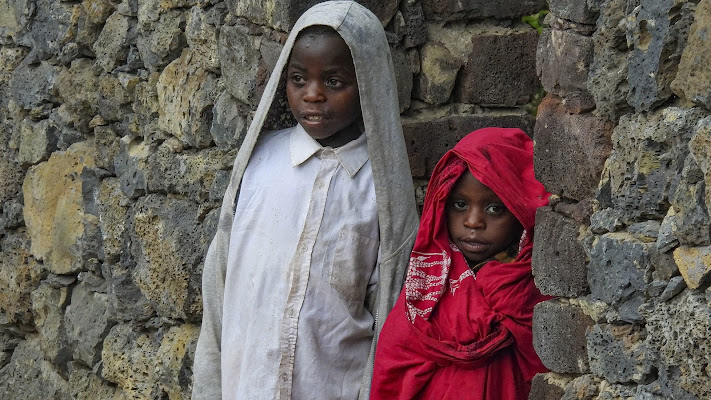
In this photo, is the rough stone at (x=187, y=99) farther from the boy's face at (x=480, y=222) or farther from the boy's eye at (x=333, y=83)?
the boy's face at (x=480, y=222)

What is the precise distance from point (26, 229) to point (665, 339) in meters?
3.38

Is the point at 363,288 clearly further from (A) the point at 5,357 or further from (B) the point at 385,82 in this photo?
(A) the point at 5,357

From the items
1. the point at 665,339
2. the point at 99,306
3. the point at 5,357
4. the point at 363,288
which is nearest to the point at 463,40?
→ the point at 363,288

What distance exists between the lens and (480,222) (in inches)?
105

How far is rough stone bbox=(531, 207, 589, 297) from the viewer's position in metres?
2.35

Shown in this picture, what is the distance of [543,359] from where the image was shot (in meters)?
2.45

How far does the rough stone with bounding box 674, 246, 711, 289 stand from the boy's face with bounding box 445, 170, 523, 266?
668mm

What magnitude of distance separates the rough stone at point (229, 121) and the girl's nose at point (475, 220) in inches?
39.8

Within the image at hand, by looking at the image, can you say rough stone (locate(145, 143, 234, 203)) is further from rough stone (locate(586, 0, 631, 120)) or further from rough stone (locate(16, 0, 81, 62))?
rough stone (locate(586, 0, 631, 120))

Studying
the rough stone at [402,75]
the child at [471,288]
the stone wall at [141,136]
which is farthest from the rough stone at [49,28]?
the child at [471,288]

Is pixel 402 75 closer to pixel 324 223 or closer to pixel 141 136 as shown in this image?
pixel 324 223

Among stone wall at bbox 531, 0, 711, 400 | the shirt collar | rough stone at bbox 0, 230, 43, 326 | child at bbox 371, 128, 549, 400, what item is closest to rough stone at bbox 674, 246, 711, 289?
stone wall at bbox 531, 0, 711, 400

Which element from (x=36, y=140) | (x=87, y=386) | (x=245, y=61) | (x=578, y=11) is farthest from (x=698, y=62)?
(x=36, y=140)

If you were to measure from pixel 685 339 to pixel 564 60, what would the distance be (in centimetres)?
64
